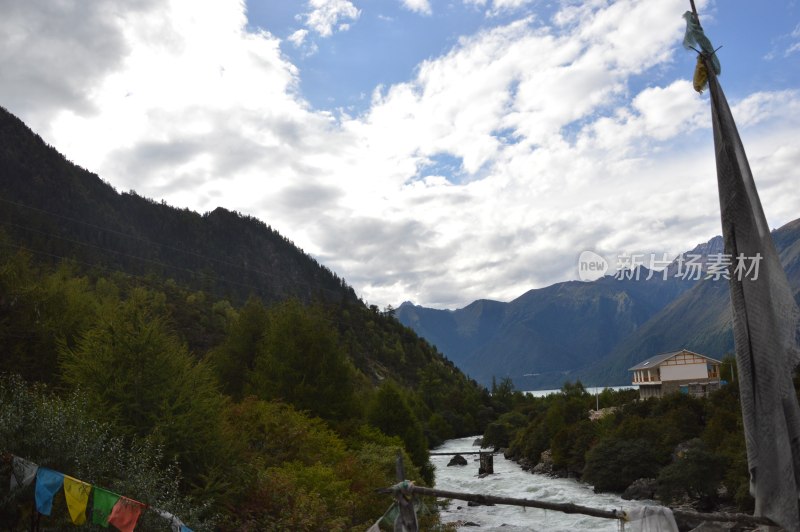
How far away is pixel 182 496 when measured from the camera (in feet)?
Answer: 51.8

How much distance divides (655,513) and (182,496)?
42.8 ft

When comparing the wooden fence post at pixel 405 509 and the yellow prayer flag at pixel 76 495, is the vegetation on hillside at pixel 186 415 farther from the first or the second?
the wooden fence post at pixel 405 509

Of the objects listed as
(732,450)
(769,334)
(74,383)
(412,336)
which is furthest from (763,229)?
(412,336)

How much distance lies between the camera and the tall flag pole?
523 cm

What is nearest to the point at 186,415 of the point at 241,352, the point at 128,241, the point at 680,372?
the point at 241,352

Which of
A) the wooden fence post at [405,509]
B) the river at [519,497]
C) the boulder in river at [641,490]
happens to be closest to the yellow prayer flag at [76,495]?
the wooden fence post at [405,509]

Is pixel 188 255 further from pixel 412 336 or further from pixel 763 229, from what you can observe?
pixel 763 229

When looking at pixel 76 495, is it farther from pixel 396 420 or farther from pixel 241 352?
pixel 396 420

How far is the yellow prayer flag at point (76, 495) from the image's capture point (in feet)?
30.9

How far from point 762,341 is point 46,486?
10644 mm

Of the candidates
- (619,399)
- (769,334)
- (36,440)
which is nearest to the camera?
(769,334)

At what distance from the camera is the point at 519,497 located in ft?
94.7

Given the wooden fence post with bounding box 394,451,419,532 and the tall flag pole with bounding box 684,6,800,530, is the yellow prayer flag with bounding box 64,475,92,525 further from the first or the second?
the tall flag pole with bounding box 684,6,800,530

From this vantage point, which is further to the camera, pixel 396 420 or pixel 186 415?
pixel 396 420
